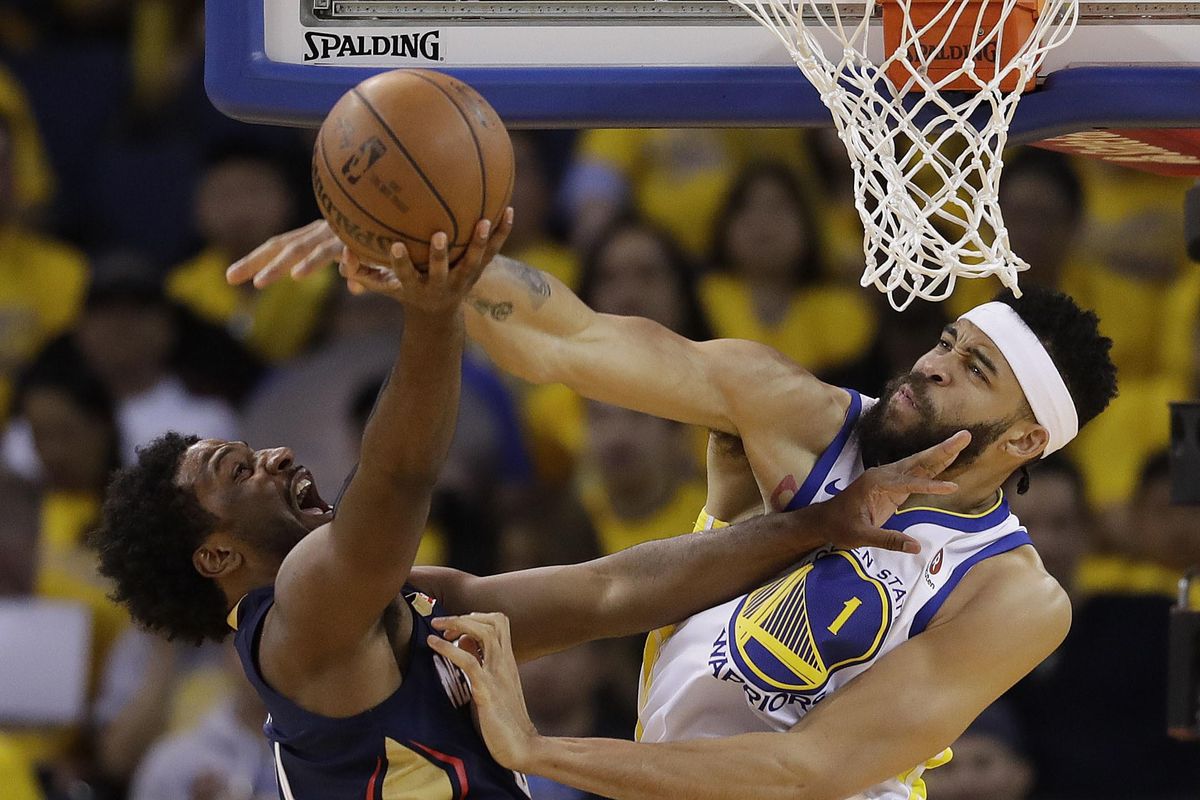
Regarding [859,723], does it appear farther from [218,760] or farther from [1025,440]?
[218,760]

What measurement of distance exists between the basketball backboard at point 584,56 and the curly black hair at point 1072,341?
0.37m

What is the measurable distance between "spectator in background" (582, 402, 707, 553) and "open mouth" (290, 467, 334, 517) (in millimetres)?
2129

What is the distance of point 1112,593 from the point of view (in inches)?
193

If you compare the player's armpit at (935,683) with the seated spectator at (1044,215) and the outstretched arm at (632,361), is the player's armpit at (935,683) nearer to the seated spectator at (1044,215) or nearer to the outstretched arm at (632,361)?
the outstretched arm at (632,361)

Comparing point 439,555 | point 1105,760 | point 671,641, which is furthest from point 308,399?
point 1105,760

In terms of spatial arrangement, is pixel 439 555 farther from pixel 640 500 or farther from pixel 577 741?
pixel 577 741

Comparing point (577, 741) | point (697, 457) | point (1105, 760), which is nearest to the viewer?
point (577, 741)

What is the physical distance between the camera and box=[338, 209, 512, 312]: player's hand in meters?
2.16

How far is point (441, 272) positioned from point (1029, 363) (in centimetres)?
150

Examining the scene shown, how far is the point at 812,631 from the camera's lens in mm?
3061

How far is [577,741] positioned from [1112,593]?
2.58 metres

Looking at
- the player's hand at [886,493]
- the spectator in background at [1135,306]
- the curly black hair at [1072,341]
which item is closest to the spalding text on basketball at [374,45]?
the player's hand at [886,493]

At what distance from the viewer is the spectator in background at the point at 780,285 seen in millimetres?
5297

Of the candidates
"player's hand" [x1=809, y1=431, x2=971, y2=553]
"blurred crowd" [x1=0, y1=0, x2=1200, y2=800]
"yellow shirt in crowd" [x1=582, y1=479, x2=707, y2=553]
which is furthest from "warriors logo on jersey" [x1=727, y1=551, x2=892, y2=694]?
"yellow shirt in crowd" [x1=582, y1=479, x2=707, y2=553]
